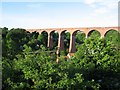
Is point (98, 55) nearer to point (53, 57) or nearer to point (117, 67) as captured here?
point (117, 67)

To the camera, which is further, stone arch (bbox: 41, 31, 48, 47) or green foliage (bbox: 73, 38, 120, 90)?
stone arch (bbox: 41, 31, 48, 47)

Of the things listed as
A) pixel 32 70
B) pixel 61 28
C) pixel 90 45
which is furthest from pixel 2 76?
pixel 61 28

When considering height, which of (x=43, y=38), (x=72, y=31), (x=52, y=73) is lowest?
(x=52, y=73)

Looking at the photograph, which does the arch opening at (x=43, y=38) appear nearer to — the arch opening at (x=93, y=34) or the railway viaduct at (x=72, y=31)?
the railway viaduct at (x=72, y=31)

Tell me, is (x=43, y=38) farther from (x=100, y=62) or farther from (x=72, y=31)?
(x=100, y=62)

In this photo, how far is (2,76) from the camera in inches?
407

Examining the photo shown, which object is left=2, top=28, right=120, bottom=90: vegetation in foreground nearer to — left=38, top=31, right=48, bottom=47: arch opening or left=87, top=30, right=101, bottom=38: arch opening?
left=87, top=30, right=101, bottom=38: arch opening

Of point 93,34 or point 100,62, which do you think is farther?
point 93,34

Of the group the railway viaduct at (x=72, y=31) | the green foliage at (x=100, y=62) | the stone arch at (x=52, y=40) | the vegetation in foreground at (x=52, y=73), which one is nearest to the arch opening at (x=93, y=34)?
the railway viaduct at (x=72, y=31)

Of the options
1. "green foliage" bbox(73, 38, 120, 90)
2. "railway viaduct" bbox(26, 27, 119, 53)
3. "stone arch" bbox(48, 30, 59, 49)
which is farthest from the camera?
"stone arch" bbox(48, 30, 59, 49)

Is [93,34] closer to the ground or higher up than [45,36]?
higher up

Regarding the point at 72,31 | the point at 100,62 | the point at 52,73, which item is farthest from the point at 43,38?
the point at 52,73

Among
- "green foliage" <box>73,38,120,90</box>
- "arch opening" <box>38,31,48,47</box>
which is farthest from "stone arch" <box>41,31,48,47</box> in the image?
"green foliage" <box>73,38,120,90</box>

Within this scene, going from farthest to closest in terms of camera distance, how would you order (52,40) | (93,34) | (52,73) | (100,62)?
(52,40)
(93,34)
(100,62)
(52,73)
